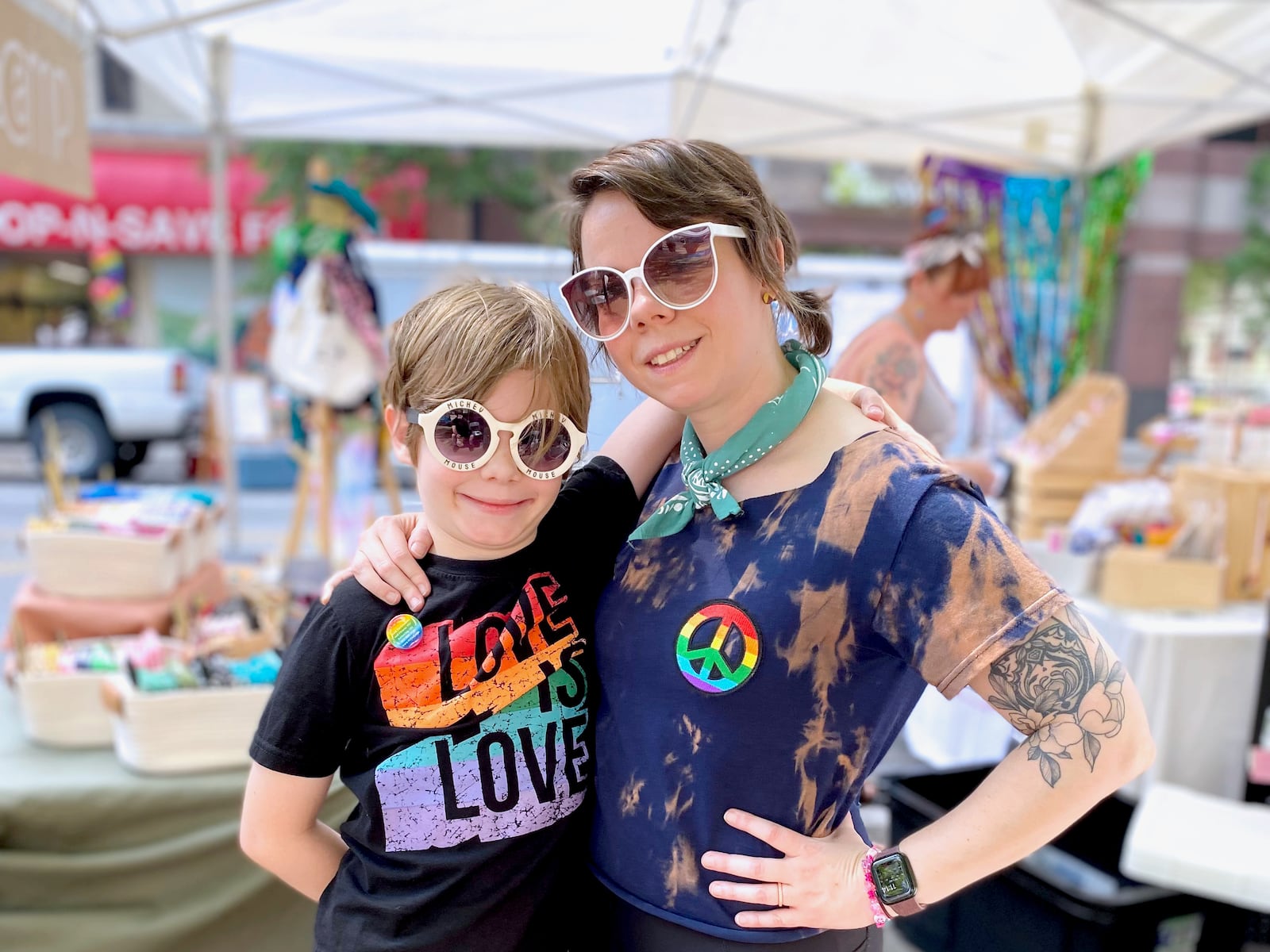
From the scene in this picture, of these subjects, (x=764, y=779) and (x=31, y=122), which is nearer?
(x=764, y=779)

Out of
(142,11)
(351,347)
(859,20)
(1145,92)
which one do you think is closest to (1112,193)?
(1145,92)

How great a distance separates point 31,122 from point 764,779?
2.64 metres

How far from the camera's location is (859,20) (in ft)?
14.6

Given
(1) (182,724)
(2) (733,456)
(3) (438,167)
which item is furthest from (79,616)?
(3) (438,167)

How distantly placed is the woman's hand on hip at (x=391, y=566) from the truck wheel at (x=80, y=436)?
1009cm

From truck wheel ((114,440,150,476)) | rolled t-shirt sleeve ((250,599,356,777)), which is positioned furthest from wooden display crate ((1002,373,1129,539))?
truck wheel ((114,440,150,476))

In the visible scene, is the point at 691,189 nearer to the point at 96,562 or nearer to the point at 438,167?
the point at 96,562

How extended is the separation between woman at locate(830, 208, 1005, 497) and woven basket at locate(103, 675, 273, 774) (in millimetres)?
1692

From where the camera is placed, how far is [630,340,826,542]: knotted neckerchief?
1164mm

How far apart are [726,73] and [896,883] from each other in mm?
4755

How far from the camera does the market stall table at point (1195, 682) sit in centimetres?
327

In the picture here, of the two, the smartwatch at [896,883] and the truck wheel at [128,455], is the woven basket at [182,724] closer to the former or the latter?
the smartwatch at [896,883]

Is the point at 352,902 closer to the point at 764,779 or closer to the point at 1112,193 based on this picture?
the point at 764,779

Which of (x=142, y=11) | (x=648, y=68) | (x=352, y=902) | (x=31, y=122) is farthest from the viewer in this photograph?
(x=648, y=68)
